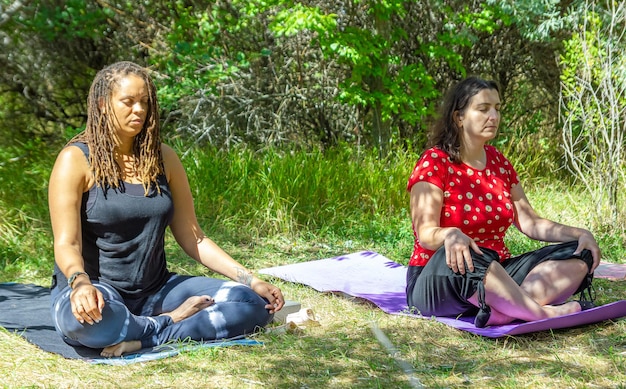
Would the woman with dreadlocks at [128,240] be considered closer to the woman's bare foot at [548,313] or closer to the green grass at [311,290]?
the green grass at [311,290]

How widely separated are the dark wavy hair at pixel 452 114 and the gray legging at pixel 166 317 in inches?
47.1

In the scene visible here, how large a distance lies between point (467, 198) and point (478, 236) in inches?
7.8

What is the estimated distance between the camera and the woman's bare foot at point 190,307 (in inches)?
131

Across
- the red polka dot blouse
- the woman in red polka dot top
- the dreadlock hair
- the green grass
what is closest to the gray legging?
the green grass

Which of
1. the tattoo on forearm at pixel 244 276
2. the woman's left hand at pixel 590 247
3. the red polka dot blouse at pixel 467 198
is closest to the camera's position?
the tattoo on forearm at pixel 244 276

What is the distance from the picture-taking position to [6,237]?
5.32 meters

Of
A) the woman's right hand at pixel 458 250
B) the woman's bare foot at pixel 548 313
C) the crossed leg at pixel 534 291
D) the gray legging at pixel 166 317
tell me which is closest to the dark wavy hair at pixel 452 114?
the woman's right hand at pixel 458 250

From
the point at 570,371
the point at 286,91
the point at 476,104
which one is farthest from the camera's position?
the point at 286,91

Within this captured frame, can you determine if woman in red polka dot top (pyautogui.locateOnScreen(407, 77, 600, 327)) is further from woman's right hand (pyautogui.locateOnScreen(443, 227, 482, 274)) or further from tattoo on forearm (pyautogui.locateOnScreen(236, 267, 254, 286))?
tattoo on forearm (pyautogui.locateOnScreen(236, 267, 254, 286))

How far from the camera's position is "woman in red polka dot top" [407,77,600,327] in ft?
11.3

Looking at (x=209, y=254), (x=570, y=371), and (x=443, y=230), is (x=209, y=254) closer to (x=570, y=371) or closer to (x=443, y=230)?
(x=443, y=230)

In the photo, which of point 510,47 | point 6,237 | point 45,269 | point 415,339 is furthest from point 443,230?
point 510,47

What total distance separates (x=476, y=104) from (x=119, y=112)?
65.7 inches

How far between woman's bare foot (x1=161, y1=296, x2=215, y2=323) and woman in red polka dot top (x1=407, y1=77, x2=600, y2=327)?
40.4 inches
